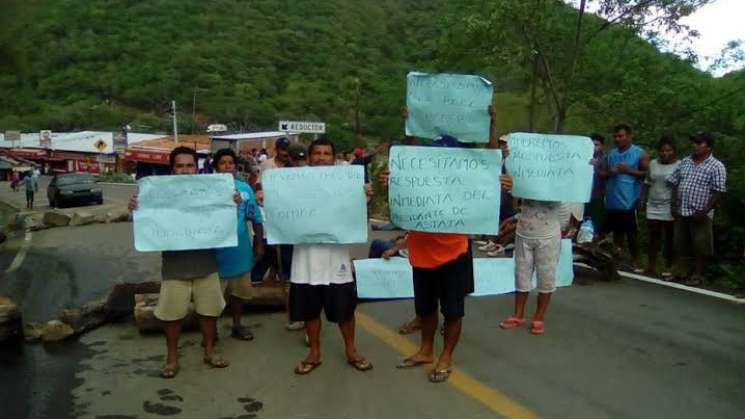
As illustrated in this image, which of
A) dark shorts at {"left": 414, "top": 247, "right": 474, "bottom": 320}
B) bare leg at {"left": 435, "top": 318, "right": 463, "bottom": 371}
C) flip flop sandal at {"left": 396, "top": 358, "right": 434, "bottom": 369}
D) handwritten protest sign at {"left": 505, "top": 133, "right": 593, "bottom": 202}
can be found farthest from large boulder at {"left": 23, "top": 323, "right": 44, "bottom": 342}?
handwritten protest sign at {"left": 505, "top": 133, "right": 593, "bottom": 202}

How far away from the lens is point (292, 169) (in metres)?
4.75

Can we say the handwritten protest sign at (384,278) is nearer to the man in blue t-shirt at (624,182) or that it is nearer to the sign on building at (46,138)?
the man in blue t-shirt at (624,182)

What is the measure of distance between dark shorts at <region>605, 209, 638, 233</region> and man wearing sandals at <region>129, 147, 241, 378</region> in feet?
16.2

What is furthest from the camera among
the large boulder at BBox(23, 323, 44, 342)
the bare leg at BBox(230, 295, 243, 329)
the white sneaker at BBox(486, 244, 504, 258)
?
the white sneaker at BBox(486, 244, 504, 258)

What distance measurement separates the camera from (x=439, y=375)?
4449 mm

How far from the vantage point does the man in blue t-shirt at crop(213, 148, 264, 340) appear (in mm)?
5277

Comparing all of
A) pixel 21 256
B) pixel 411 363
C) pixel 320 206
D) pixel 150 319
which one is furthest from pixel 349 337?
pixel 21 256

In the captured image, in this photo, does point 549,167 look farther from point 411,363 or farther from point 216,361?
point 216,361

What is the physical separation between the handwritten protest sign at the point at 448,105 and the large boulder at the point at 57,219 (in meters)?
15.2

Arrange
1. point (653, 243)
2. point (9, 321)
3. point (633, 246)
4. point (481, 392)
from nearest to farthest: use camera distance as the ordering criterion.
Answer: point (481, 392), point (9, 321), point (653, 243), point (633, 246)

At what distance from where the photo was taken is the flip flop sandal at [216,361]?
4895mm

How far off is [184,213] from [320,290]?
1.09 meters

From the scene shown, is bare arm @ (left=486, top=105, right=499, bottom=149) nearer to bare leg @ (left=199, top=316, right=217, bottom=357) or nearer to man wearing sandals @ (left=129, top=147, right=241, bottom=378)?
man wearing sandals @ (left=129, top=147, right=241, bottom=378)

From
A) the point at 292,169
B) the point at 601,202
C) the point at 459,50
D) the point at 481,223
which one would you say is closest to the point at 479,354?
the point at 481,223
